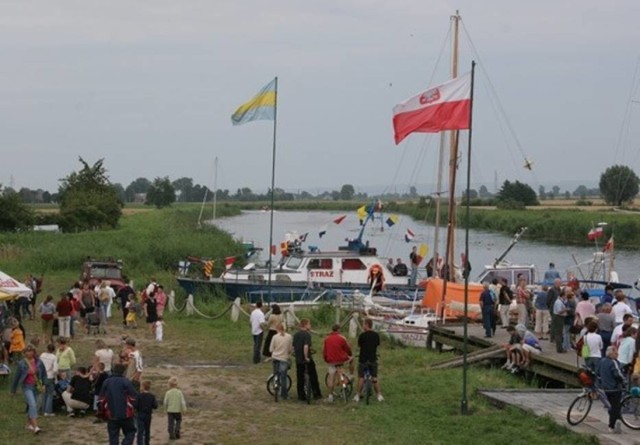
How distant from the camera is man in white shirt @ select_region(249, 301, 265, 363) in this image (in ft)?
79.4

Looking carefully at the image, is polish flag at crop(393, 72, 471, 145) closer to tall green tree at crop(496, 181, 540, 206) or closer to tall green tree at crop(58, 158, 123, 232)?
tall green tree at crop(58, 158, 123, 232)

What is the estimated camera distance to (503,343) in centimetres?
2453

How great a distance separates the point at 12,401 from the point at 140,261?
33.1 metres

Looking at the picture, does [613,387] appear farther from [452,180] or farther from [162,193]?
[162,193]

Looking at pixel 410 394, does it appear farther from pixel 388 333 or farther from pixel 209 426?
pixel 388 333

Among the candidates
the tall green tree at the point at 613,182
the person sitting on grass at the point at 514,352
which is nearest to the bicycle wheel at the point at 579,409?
the person sitting on grass at the point at 514,352

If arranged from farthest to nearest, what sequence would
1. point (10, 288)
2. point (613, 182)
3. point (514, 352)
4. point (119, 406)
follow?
1. point (613, 182)
2. point (514, 352)
3. point (10, 288)
4. point (119, 406)

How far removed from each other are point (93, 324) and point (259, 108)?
8.13 meters

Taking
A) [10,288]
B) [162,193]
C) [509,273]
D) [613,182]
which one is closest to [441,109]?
[10,288]

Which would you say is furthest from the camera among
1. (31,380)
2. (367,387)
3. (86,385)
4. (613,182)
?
(613,182)

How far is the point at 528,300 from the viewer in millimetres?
26531

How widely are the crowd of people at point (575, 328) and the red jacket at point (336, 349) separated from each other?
4.35 m

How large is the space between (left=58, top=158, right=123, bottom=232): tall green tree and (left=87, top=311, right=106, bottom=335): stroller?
1914 inches

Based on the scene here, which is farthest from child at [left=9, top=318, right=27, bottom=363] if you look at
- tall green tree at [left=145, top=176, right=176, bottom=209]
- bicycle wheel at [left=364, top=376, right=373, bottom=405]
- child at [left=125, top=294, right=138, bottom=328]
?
tall green tree at [left=145, top=176, right=176, bottom=209]
